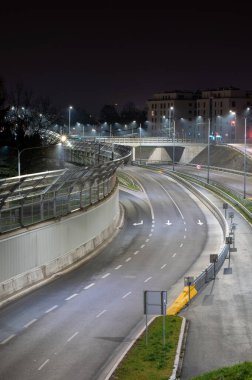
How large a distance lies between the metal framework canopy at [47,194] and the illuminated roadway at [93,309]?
11.2 feet

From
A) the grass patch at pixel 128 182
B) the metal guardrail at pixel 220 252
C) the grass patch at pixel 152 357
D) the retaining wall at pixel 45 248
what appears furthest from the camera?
the grass patch at pixel 128 182

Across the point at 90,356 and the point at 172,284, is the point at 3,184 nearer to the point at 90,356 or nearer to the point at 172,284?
the point at 90,356

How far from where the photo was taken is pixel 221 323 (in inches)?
985

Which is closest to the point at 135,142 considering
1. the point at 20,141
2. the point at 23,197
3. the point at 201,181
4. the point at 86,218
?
the point at 201,181

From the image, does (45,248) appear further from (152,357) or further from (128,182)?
(128,182)

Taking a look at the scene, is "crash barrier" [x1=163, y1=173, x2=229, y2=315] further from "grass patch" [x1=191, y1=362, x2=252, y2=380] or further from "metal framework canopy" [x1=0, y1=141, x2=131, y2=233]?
"grass patch" [x1=191, y1=362, x2=252, y2=380]

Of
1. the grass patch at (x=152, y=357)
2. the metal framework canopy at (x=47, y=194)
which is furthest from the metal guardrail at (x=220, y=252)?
the metal framework canopy at (x=47, y=194)

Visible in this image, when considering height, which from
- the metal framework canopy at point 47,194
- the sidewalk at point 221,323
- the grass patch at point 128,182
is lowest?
the sidewalk at point 221,323

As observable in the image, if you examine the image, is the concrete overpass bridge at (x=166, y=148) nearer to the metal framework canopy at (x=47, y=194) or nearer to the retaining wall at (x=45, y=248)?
the metal framework canopy at (x=47, y=194)

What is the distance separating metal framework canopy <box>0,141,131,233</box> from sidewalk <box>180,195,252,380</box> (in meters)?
8.86

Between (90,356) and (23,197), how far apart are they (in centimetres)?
1119

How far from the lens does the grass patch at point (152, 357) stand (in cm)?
1816

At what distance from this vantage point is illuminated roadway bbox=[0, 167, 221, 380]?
793 inches

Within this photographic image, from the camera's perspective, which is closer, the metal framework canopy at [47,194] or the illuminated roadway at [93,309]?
the illuminated roadway at [93,309]
